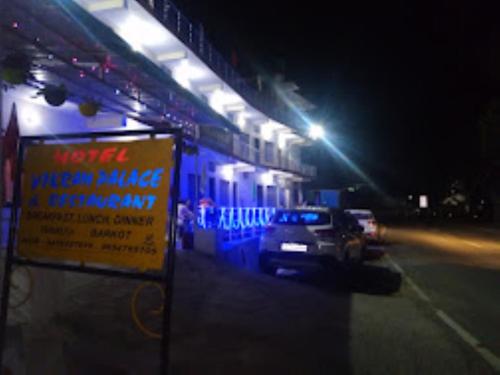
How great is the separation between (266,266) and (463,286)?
447 centimetres

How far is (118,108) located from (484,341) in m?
9.22

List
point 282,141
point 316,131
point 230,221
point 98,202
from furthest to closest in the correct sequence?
point 282,141 < point 316,131 < point 230,221 < point 98,202

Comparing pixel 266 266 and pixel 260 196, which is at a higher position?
pixel 260 196

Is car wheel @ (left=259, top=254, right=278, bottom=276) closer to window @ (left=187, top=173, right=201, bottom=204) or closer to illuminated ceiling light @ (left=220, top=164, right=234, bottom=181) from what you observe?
window @ (left=187, top=173, right=201, bottom=204)

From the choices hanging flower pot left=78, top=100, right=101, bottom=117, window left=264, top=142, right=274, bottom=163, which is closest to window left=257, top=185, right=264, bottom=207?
window left=264, top=142, right=274, bottom=163

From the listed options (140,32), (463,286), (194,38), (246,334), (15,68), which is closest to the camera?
(15,68)


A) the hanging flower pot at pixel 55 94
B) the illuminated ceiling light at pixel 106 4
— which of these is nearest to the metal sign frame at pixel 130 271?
the hanging flower pot at pixel 55 94

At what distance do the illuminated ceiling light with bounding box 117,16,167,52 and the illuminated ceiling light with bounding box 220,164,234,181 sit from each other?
33.6ft

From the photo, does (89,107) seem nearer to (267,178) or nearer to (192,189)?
(192,189)

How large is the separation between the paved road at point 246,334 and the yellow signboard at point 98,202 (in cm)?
128

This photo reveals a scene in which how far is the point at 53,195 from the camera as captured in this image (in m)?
4.35

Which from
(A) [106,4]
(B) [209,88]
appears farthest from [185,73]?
(A) [106,4]

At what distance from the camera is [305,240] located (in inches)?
461

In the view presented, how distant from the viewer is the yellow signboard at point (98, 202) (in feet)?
Result: 12.8
